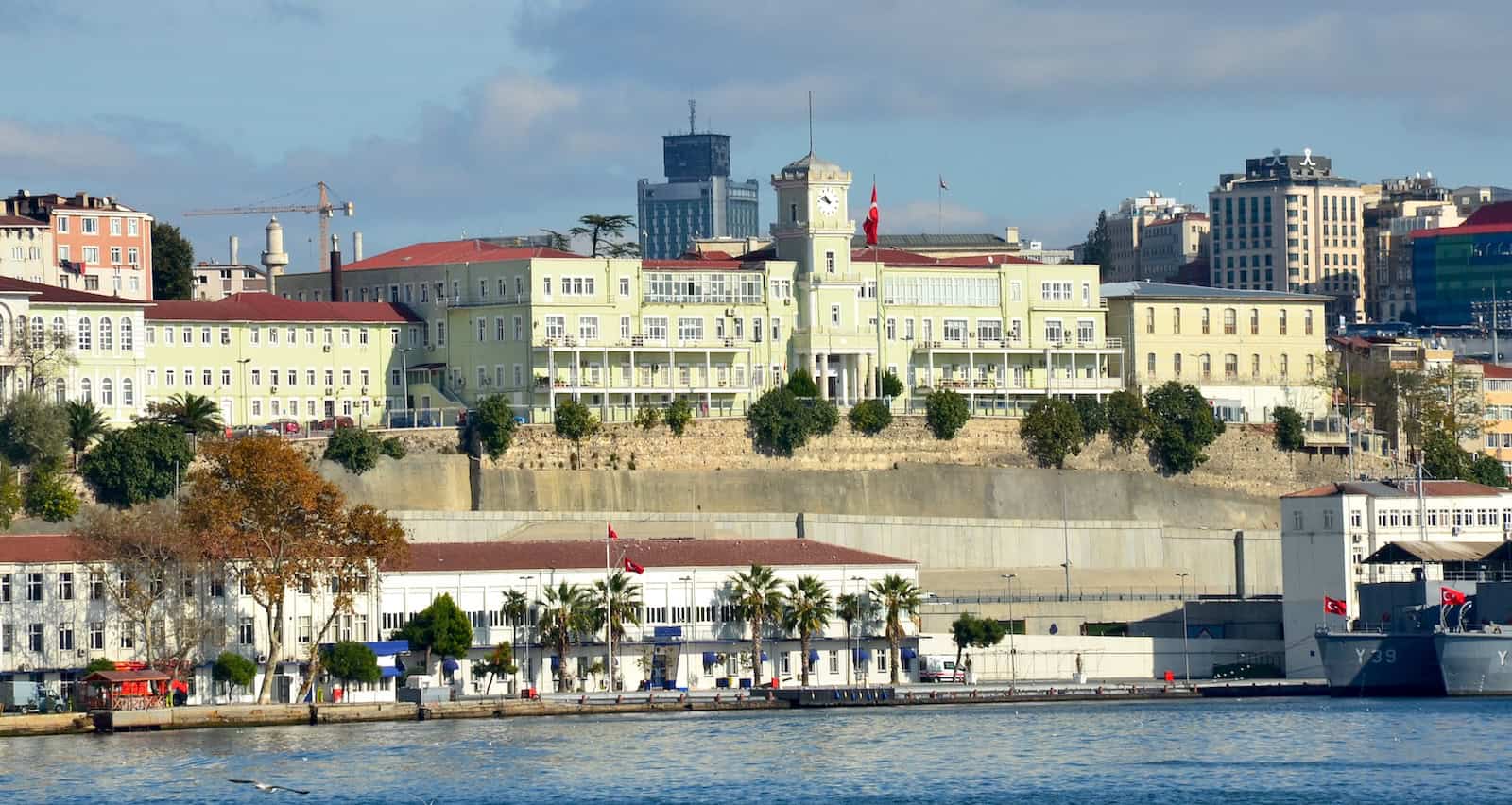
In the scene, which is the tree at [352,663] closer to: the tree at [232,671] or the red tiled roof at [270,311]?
the tree at [232,671]

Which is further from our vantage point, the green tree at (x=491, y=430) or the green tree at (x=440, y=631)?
the green tree at (x=491, y=430)

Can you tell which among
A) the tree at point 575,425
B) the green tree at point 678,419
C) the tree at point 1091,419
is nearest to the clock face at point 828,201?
the tree at point 1091,419

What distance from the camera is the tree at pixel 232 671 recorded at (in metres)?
107

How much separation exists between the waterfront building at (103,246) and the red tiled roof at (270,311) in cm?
1527

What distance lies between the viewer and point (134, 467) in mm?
117875

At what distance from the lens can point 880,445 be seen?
138m

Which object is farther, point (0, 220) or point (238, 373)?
point (0, 220)

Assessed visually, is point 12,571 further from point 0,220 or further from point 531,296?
→ point 0,220

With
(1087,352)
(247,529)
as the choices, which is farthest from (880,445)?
(247,529)

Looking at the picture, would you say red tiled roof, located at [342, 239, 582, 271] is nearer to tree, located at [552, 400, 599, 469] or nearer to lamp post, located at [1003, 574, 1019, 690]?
tree, located at [552, 400, 599, 469]

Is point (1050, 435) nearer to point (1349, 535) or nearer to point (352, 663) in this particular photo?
point (1349, 535)

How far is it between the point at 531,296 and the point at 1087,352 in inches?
1124

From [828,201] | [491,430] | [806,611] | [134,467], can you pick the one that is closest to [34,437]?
[134,467]

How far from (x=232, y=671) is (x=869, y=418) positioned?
127ft
